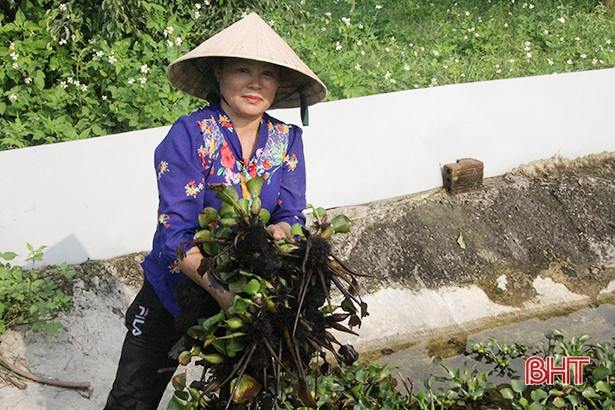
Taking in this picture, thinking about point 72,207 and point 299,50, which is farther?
point 299,50

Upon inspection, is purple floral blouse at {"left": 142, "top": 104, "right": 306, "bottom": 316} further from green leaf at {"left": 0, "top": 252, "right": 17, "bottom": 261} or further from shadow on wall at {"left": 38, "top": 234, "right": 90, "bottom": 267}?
shadow on wall at {"left": 38, "top": 234, "right": 90, "bottom": 267}

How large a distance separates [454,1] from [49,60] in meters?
6.20

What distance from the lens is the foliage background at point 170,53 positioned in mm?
5637

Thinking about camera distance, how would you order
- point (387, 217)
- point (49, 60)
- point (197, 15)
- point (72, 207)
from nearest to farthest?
1. point (72, 207)
2. point (387, 217)
3. point (49, 60)
4. point (197, 15)

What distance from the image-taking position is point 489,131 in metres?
6.16

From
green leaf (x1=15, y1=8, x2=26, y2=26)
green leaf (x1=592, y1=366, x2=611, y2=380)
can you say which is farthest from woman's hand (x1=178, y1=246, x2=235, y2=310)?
green leaf (x1=15, y1=8, x2=26, y2=26)

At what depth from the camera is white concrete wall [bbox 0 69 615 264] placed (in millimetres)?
4504

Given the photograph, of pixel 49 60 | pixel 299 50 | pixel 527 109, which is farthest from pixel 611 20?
pixel 49 60

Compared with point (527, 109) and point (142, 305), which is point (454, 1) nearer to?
point (527, 109)

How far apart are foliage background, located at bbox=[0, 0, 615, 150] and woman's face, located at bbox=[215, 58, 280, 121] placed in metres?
3.00

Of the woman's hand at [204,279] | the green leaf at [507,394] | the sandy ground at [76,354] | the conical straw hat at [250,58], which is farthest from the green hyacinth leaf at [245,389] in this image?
the green leaf at [507,394]

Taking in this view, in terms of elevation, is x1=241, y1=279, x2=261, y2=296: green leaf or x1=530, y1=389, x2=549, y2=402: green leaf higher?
x1=241, y1=279, x2=261, y2=296: green leaf

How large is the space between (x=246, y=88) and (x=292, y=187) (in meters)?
0.38
